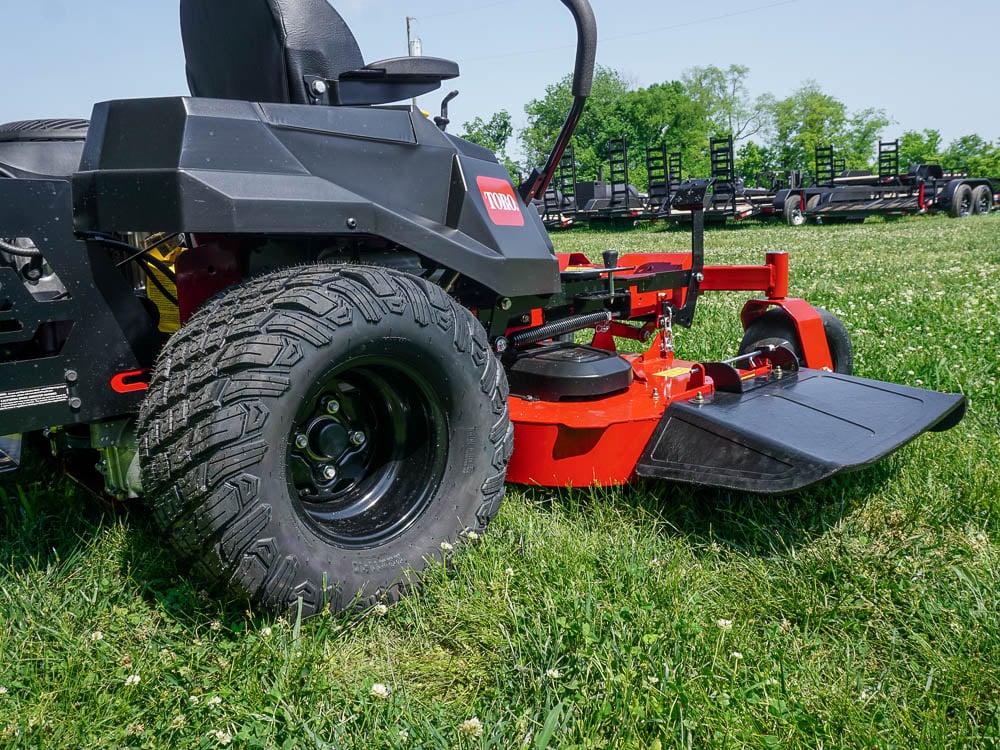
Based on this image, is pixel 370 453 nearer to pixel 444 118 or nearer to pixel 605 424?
pixel 605 424

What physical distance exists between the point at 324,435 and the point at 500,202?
105 cm

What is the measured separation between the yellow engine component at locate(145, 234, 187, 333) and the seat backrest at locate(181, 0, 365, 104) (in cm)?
50

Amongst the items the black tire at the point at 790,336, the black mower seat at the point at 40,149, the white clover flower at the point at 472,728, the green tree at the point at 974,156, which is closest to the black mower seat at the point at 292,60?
the black mower seat at the point at 40,149

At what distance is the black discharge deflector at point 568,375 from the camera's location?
3145mm

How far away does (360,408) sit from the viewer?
99.3 inches

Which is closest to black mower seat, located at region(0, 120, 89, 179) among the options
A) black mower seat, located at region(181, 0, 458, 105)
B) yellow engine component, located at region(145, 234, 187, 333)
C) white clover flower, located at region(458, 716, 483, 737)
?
yellow engine component, located at region(145, 234, 187, 333)

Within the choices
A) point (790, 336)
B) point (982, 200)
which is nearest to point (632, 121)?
point (982, 200)

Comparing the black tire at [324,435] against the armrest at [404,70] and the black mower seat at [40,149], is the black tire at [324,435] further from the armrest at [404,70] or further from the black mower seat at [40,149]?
the black mower seat at [40,149]

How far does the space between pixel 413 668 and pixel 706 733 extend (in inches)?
27.7

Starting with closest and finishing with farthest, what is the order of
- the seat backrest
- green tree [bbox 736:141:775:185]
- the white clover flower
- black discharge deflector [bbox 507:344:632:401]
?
1. the white clover flower
2. the seat backrest
3. black discharge deflector [bbox 507:344:632:401]
4. green tree [bbox 736:141:775:185]


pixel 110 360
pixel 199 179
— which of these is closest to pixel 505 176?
pixel 199 179

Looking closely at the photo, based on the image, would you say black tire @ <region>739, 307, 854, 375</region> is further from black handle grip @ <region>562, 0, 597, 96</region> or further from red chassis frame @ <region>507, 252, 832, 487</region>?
black handle grip @ <region>562, 0, 597, 96</region>

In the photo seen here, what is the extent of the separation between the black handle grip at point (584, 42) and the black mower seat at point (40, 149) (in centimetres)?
158

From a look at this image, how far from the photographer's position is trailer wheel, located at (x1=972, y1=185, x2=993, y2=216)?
71.9 ft
